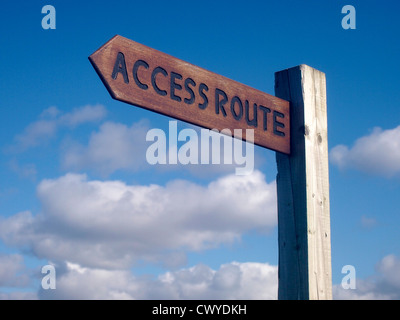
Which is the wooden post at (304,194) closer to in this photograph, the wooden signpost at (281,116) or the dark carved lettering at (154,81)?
the wooden signpost at (281,116)

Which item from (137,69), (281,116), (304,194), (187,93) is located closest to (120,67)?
(137,69)

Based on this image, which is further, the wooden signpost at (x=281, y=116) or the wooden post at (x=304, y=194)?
the wooden post at (x=304, y=194)

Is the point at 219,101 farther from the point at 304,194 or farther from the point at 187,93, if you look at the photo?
the point at 304,194

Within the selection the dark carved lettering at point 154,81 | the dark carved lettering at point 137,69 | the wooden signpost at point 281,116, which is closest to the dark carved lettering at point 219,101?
the wooden signpost at point 281,116

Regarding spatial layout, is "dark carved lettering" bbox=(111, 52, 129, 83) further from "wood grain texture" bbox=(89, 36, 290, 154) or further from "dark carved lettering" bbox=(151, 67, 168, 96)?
"dark carved lettering" bbox=(151, 67, 168, 96)

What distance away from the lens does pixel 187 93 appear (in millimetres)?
3000

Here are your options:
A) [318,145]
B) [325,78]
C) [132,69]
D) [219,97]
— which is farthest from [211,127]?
[325,78]

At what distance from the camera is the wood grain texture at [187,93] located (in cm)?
273

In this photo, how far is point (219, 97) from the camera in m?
3.13

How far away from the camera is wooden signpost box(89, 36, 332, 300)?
280 cm
